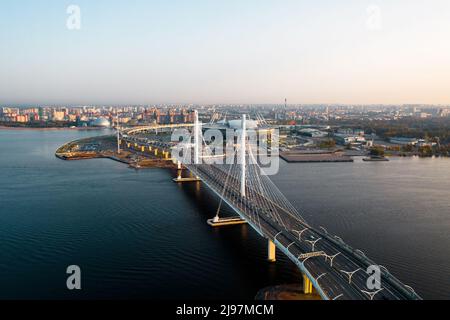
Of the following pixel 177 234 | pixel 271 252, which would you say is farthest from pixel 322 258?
pixel 177 234

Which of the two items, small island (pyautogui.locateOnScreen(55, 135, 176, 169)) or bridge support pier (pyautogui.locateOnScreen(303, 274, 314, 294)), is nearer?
bridge support pier (pyautogui.locateOnScreen(303, 274, 314, 294))

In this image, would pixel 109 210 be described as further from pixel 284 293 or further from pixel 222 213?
pixel 284 293

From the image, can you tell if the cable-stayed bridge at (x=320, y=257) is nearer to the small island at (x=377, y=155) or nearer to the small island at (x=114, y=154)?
the small island at (x=114, y=154)

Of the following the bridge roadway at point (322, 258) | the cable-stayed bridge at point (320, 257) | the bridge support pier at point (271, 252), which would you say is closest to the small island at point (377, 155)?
the cable-stayed bridge at point (320, 257)

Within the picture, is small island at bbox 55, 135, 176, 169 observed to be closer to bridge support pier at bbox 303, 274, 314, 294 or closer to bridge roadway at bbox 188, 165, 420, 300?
bridge roadway at bbox 188, 165, 420, 300

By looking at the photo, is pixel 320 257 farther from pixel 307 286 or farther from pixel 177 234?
pixel 177 234

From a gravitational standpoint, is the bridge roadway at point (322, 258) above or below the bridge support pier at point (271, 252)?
above

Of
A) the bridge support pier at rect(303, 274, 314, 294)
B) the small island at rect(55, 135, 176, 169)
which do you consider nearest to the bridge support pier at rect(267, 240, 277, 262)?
the bridge support pier at rect(303, 274, 314, 294)
